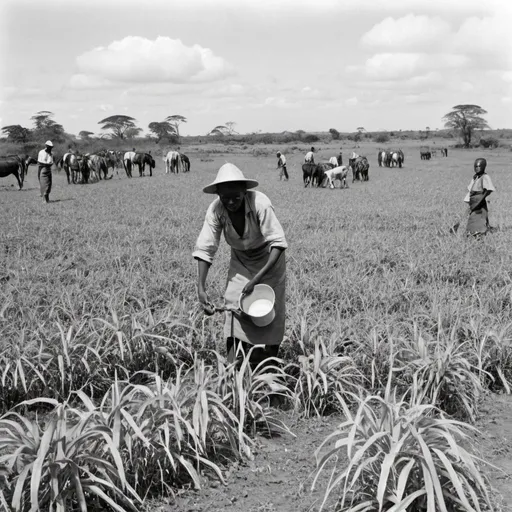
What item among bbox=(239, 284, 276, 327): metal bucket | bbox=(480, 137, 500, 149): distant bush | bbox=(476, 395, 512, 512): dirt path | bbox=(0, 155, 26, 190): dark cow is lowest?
bbox=(476, 395, 512, 512): dirt path

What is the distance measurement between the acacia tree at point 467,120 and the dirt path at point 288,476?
42380mm

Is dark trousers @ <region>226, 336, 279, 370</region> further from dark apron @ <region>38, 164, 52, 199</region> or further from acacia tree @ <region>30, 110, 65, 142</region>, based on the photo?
acacia tree @ <region>30, 110, 65, 142</region>

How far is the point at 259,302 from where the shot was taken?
10.1ft

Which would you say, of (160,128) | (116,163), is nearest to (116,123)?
(160,128)

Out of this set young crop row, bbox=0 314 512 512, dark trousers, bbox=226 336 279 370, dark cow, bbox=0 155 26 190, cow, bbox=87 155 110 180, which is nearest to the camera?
young crop row, bbox=0 314 512 512

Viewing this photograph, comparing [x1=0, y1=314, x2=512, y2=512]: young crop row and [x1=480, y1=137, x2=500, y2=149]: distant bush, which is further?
[x1=480, y1=137, x2=500, y2=149]: distant bush

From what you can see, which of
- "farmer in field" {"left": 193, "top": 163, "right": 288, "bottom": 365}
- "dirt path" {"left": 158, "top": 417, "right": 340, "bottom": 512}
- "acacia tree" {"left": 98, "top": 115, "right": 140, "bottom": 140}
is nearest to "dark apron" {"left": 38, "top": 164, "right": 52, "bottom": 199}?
"farmer in field" {"left": 193, "top": 163, "right": 288, "bottom": 365}

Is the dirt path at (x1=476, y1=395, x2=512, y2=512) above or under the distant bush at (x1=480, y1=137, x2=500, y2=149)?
under

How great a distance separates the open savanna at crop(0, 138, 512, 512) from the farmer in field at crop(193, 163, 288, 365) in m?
0.33

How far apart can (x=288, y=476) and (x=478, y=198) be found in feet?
17.3

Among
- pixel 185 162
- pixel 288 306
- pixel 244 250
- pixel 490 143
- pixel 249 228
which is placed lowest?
pixel 288 306

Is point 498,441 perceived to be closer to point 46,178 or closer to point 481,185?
point 481,185

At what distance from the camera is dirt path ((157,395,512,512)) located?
2244 mm

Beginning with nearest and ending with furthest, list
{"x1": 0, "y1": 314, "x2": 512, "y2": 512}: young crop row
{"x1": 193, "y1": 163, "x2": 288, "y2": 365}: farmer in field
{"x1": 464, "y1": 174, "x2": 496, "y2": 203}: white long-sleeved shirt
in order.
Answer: {"x1": 0, "y1": 314, "x2": 512, "y2": 512}: young crop row
{"x1": 193, "y1": 163, "x2": 288, "y2": 365}: farmer in field
{"x1": 464, "y1": 174, "x2": 496, "y2": 203}: white long-sleeved shirt
